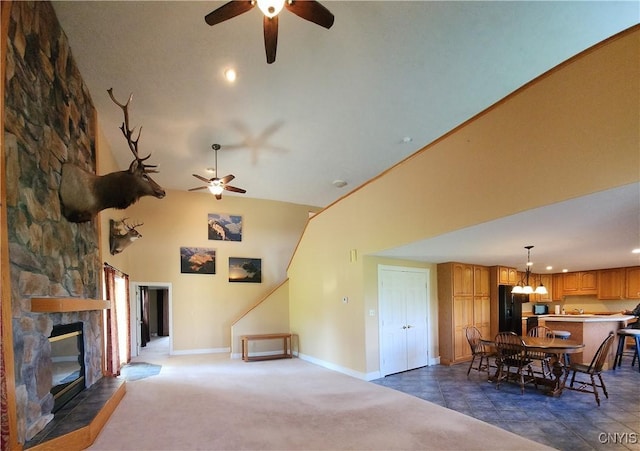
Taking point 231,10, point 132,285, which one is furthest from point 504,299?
point 132,285

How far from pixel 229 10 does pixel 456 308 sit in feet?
21.2

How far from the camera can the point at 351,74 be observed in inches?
175

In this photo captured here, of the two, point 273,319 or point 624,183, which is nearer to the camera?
point 624,183

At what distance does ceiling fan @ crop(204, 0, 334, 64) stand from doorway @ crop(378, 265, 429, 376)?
422 centimetres

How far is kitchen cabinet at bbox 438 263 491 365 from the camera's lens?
6770 millimetres

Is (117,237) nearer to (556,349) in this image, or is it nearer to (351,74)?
(351,74)

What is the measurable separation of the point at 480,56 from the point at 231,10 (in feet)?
10.1

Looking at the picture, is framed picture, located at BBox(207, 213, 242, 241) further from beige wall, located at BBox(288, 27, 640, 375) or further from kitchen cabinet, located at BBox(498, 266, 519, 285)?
kitchen cabinet, located at BBox(498, 266, 519, 285)

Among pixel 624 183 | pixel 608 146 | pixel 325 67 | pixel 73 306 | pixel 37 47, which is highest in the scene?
pixel 325 67

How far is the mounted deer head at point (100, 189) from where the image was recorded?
362 centimetres

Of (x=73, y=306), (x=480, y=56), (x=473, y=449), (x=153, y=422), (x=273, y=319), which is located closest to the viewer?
(x=473, y=449)

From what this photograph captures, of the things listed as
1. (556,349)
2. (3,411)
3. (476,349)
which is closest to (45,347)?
(3,411)

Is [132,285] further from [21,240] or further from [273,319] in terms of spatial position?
[21,240]

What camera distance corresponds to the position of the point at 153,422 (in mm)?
3840
